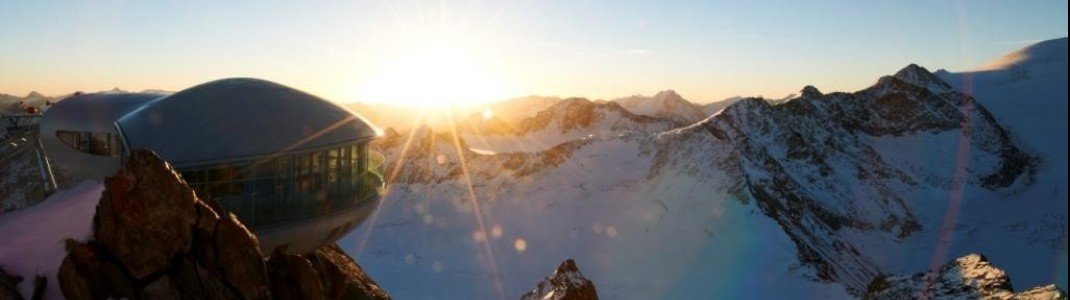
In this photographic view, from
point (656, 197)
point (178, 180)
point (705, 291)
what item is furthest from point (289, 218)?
point (656, 197)

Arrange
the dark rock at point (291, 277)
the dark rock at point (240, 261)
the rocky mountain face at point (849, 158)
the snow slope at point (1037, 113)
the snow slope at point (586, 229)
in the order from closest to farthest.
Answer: the dark rock at point (240, 261) → the dark rock at point (291, 277) → the snow slope at point (586, 229) → the rocky mountain face at point (849, 158) → the snow slope at point (1037, 113)

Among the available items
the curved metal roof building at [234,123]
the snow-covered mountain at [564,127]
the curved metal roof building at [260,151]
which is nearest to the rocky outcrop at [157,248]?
the curved metal roof building at [260,151]

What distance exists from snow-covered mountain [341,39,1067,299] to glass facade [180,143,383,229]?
26073mm

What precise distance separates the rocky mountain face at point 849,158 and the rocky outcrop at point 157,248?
36.0 metres

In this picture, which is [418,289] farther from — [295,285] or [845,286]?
[295,285]

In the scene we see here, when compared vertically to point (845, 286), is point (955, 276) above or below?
above

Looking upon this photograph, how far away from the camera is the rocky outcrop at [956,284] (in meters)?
17.0

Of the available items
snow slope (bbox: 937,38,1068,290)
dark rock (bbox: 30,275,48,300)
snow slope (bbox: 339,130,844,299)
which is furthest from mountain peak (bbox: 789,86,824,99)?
Result: dark rock (bbox: 30,275,48,300)

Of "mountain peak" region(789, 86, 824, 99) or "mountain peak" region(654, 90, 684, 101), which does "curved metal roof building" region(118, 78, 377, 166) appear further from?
"mountain peak" region(654, 90, 684, 101)

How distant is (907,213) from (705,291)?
42582 millimetres

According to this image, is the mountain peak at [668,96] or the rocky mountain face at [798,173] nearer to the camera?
the rocky mountain face at [798,173]

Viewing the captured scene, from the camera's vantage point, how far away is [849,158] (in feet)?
240

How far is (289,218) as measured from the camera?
51.1ft

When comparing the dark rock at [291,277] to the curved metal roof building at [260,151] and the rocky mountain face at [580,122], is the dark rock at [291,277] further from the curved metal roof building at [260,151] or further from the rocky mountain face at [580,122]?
the rocky mountain face at [580,122]
